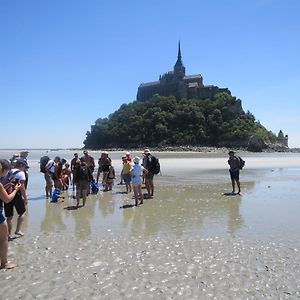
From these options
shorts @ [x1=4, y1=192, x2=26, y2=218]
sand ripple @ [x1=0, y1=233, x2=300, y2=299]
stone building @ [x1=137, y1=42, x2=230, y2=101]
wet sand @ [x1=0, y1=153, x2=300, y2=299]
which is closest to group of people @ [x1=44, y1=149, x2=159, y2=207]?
wet sand @ [x1=0, y1=153, x2=300, y2=299]

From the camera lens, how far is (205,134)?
135 metres

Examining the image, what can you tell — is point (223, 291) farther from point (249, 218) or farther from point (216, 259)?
point (249, 218)

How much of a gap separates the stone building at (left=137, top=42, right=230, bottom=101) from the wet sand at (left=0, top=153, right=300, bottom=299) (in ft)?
457

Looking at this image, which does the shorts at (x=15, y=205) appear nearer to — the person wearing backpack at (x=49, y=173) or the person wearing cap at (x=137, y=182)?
the person wearing cap at (x=137, y=182)

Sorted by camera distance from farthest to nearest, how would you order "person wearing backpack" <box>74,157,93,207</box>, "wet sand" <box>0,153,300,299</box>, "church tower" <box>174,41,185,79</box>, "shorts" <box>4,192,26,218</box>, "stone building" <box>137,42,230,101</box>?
"church tower" <box>174,41,185,79</box>, "stone building" <box>137,42,230,101</box>, "person wearing backpack" <box>74,157,93,207</box>, "shorts" <box>4,192,26,218</box>, "wet sand" <box>0,153,300,299</box>

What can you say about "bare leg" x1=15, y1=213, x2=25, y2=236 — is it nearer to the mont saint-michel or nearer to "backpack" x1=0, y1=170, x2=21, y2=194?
"backpack" x1=0, y1=170, x2=21, y2=194

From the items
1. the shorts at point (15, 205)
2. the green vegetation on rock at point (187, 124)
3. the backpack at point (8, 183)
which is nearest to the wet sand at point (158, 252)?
the shorts at point (15, 205)

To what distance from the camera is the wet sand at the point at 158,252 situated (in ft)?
18.1

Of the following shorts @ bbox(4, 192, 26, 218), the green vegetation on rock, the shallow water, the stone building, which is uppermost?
the stone building

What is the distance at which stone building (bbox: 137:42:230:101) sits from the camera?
150 meters

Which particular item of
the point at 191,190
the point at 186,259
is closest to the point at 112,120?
the point at 191,190

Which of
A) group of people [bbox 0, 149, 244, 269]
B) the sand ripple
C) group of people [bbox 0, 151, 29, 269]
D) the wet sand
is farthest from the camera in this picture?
group of people [bbox 0, 149, 244, 269]

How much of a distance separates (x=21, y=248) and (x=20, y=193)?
130cm

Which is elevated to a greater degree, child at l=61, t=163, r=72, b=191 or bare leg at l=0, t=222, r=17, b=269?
child at l=61, t=163, r=72, b=191
